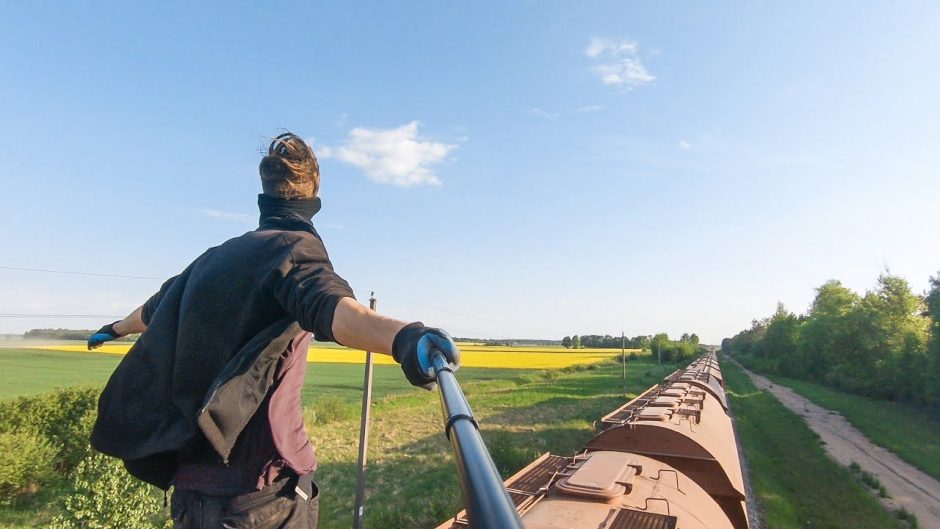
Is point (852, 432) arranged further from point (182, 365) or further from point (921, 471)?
point (182, 365)

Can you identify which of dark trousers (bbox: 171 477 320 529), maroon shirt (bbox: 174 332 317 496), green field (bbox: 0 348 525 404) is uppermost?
maroon shirt (bbox: 174 332 317 496)

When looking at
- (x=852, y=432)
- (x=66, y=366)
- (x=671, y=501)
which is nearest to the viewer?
(x=671, y=501)

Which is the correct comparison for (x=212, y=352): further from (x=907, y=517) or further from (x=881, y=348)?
(x=881, y=348)

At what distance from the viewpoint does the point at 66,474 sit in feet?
35.8

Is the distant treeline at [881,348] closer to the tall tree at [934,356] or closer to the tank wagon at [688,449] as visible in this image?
the tall tree at [934,356]

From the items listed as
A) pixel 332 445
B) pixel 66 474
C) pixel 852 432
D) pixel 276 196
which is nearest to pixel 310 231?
pixel 276 196

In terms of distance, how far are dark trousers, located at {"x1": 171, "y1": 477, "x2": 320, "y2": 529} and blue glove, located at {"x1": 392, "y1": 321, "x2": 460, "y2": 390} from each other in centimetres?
88

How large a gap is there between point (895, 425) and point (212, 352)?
31.5 m

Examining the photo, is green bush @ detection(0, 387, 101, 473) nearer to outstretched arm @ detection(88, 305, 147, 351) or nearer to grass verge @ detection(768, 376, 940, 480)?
outstretched arm @ detection(88, 305, 147, 351)

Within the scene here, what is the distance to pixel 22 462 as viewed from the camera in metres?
9.85

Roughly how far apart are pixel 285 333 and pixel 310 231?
37 centimetres

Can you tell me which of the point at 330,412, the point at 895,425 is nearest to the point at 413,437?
the point at 330,412

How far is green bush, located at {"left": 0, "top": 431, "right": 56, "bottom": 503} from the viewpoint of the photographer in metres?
9.63

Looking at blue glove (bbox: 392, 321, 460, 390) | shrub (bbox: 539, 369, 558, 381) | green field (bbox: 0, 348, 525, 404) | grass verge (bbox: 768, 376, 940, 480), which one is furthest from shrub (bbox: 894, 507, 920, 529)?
shrub (bbox: 539, 369, 558, 381)
